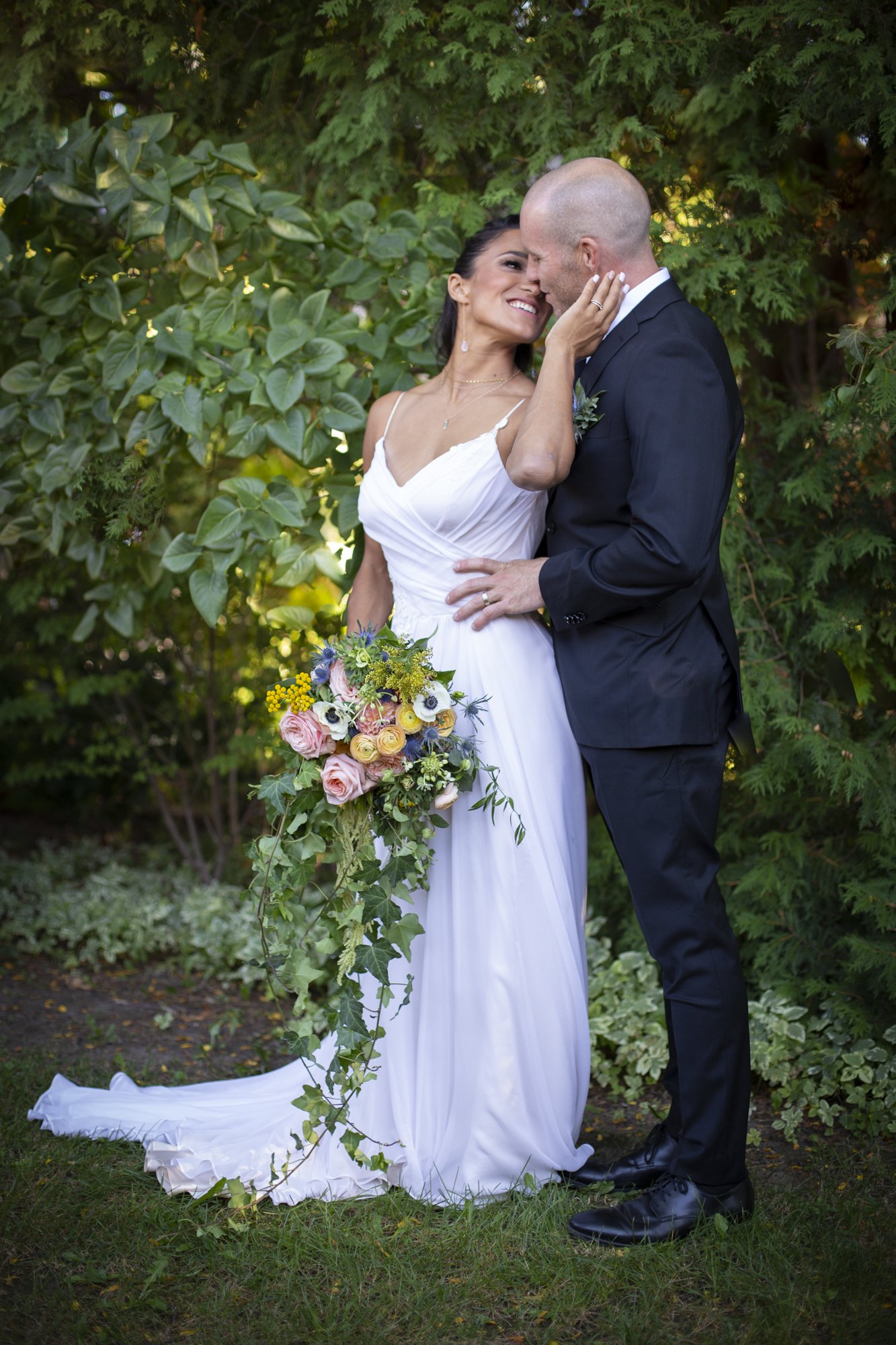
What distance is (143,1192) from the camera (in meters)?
2.74

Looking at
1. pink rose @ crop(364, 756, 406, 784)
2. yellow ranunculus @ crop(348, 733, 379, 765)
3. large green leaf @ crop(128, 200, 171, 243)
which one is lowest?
pink rose @ crop(364, 756, 406, 784)

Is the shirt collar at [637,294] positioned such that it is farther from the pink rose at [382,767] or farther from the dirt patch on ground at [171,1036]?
the dirt patch on ground at [171,1036]

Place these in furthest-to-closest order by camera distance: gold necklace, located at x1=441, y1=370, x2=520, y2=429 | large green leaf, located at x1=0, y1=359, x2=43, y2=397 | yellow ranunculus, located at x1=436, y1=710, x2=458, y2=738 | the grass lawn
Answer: large green leaf, located at x1=0, y1=359, x2=43, y2=397 < gold necklace, located at x1=441, y1=370, x2=520, y2=429 < yellow ranunculus, located at x1=436, y1=710, x2=458, y2=738 < the grass lawn

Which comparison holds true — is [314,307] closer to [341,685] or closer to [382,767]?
[341,685]

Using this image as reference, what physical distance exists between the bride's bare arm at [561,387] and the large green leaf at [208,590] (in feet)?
4.24

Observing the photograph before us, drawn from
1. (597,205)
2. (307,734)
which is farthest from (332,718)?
(597,205)

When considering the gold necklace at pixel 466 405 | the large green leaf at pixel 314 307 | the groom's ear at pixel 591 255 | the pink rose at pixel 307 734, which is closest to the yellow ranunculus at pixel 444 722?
the pink rose at pixel 307 734

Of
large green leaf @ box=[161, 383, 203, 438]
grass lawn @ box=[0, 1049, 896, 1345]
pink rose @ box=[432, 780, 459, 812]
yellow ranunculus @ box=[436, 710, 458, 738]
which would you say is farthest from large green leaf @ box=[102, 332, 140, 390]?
grass lawn @ box=[0, 1049, 896, 1345]

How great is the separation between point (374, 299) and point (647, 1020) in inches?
101

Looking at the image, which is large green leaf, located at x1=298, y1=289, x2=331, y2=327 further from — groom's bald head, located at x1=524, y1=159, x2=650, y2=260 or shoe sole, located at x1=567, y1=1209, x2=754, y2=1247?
shoe sole, located at x1=567, y1=1209, x2=754, y2=1247

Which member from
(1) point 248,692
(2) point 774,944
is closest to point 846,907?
(2) point 774,944

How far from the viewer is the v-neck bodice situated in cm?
271

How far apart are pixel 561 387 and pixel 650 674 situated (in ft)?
2.20

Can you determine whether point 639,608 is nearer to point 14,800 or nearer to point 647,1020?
point 647,1020
